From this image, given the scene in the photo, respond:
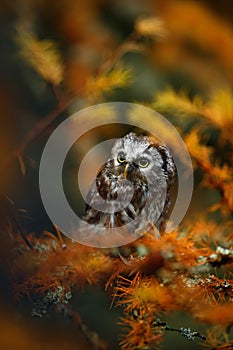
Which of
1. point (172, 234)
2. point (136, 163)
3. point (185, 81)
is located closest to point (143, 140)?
point (136, 163)

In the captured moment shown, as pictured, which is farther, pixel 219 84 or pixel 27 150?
pixel 219 84

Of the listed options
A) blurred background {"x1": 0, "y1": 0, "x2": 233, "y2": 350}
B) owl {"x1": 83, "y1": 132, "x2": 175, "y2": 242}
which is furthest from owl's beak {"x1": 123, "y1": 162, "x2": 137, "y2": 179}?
blurred background {"x1": 0, "y1": 0, "x2": 233, "y2": 350}

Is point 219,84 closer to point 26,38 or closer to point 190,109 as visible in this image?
point 190,109

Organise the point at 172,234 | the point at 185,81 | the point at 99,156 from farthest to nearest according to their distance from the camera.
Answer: the point at 185,81, the point at 99,156, the point at 172,234

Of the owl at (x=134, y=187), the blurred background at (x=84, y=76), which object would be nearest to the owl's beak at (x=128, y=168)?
the owl at (x=134, y=187)

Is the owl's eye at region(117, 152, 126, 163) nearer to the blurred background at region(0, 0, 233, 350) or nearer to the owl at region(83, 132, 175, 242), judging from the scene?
the owl at region(83, 132, 175, 242)

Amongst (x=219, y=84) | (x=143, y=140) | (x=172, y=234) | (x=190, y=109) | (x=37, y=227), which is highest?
(x=219, y=84)

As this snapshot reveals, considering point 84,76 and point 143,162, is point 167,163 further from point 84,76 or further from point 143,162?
point 84,76
